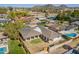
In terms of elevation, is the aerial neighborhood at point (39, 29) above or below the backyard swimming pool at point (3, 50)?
above

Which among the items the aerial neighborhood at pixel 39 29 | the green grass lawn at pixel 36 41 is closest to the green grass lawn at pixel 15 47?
the aerial neighborhood at pixel 39 29

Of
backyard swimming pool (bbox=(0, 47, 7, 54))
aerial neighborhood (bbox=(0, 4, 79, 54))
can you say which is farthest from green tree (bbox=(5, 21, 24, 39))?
backyard swimming pool (bbox=(0, 47, 7, 54))

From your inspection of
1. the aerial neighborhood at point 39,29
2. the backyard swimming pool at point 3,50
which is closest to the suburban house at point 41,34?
the aerial neighborhood at point 39,29

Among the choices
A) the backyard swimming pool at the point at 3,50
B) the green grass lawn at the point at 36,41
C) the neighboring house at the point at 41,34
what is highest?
the neighboring house at the point at 41,34

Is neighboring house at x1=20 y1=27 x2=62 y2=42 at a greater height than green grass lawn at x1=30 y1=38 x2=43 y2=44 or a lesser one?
greater

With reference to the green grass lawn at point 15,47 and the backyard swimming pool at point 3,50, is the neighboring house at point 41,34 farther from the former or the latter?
the backyard swimming pool at point 3,50

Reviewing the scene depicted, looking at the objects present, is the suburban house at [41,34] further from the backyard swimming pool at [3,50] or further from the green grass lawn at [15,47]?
the backyard swimming pool at [3,50]

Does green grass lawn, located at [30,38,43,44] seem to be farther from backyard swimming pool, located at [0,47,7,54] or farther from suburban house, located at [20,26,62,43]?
backyard swimming pool, located at [0,47,7,54]

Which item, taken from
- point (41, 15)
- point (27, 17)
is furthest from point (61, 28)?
point (27, 17)

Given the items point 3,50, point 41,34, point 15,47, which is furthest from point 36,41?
point 3,50

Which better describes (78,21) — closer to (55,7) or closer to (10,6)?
(55,7)
